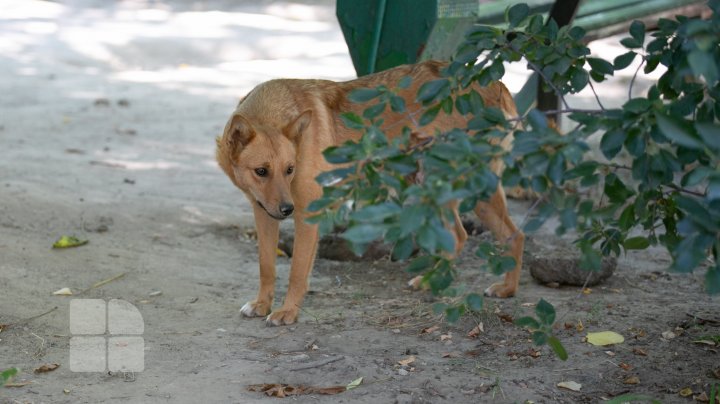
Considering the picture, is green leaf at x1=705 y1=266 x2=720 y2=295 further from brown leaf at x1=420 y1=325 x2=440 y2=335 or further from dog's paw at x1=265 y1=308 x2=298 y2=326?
dog's paw at x1=265 y1=308 x2=298 y2=326

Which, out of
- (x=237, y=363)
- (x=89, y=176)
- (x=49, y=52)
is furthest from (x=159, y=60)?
(x=237, y=363)

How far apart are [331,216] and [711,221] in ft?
3.82

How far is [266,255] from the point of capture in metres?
5.30

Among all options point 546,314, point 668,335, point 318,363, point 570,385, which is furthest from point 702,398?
point 318,363

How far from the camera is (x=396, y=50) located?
6.40m

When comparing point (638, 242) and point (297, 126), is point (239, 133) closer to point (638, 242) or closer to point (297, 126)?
point (297, 126)

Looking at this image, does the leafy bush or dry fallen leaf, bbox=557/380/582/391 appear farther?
dry fallen leaf, bbox=557/380/582/391

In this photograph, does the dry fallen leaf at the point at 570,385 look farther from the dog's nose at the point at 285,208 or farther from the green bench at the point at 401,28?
the green bench at the point at 401,28

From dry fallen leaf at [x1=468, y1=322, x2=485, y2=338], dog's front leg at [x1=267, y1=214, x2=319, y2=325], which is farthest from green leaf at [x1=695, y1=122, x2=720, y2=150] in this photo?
dog's front leg at [x1=267, y1=214, x2=319, y2=325]

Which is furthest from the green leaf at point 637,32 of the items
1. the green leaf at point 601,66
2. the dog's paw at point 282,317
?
the dog's paw at point 282,317

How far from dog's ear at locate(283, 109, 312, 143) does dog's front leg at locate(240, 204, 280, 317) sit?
50 cm

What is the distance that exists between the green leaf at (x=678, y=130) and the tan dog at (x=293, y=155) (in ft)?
7.62

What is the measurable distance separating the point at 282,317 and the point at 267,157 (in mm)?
902

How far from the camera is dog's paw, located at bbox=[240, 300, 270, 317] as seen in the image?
514cm
